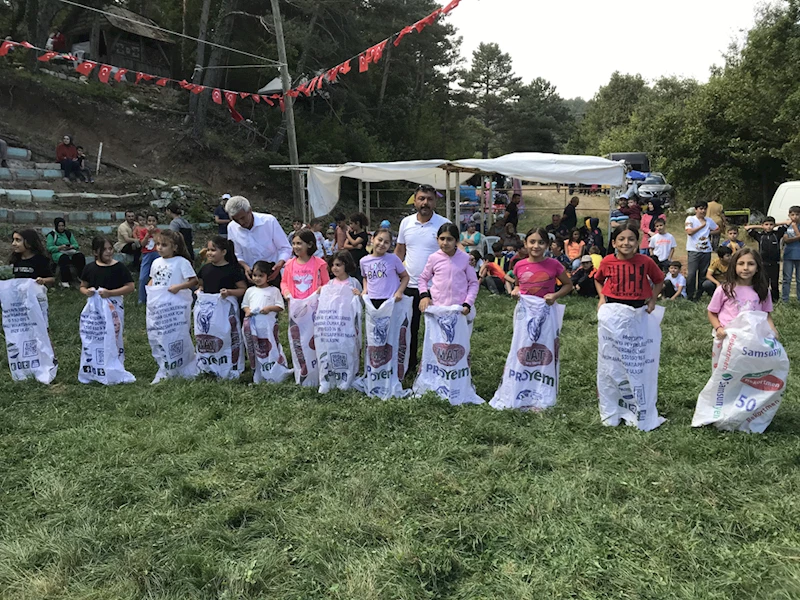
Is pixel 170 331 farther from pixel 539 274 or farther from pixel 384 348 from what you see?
pixel 539 274

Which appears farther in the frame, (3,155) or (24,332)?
(3,155)

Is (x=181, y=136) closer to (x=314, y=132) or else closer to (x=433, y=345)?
(x=314, y=132)

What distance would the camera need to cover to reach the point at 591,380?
5.27m

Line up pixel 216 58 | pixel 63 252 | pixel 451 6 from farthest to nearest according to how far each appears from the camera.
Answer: pixel 216 58 → pixel 63 252 → pixel 451 6

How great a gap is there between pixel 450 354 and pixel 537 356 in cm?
68

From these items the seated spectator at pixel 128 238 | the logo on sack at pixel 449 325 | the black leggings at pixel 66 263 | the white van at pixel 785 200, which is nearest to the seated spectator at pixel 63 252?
the black leggings at pixel 66 263

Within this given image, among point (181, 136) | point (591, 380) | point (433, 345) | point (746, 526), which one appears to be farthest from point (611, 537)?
point (181, 136)

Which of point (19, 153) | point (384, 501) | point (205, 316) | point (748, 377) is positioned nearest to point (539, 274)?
point (748, 377)

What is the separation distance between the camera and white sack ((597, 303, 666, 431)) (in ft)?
13.4

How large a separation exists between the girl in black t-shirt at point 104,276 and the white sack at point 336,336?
5.99ft

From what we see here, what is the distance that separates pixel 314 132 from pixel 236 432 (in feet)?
64.3

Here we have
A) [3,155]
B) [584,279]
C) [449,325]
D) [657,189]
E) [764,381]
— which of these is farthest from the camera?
[657,189]

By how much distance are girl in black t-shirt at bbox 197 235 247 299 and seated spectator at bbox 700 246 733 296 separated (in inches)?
232

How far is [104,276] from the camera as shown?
213 inches
